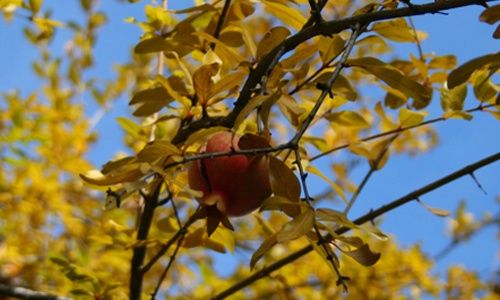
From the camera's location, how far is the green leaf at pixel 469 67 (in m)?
0.75

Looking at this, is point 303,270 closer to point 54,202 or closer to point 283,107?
point 54,202

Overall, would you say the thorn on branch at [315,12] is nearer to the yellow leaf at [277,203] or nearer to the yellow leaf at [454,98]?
the yellow leaf at [277,203]

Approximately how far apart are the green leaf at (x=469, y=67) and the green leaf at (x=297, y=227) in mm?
281

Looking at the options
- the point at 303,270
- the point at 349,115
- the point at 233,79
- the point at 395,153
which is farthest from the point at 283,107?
the point at 395,153

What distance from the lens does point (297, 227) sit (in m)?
0.62

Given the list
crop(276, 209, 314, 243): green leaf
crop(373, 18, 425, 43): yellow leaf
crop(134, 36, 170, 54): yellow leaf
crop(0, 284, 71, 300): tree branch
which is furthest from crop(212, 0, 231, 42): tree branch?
crop(0, 284, 71, 300): tree branch

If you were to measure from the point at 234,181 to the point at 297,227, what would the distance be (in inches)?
6.9

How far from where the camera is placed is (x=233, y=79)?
855mm

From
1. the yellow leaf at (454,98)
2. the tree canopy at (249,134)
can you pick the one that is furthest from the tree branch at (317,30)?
the yellow leaf at (454,98)

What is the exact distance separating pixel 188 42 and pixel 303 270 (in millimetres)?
1691

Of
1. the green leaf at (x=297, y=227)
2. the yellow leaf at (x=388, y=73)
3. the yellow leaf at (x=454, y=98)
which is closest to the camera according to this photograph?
the green leaf at (x=297, y=227)

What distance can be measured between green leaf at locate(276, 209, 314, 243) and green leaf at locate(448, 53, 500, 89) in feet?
0.92

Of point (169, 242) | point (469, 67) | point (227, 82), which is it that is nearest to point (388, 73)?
point (469, 67)

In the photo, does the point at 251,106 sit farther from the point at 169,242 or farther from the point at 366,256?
the point at 169,242
